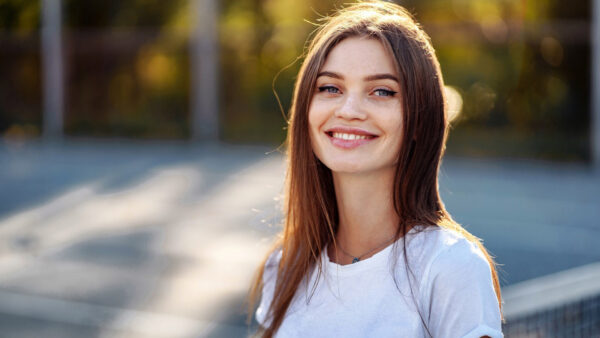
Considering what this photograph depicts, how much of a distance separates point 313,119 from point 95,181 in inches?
426

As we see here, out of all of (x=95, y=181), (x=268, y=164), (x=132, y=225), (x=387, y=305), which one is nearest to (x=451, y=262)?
(x=387, y=305)

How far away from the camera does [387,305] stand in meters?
1.98

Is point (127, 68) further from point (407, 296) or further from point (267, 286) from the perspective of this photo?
point (407, 296)

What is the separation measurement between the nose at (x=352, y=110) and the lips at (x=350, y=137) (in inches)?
1.6

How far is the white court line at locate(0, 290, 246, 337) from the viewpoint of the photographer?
559 centimetres

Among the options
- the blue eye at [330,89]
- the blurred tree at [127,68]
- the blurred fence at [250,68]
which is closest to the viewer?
the blue eye at [330,89]

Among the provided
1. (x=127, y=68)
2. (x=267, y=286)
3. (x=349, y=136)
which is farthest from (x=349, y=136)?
(x=127, y=68)

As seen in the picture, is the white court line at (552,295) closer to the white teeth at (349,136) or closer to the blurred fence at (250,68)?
the white teeth at (349,136)

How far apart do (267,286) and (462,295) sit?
87cm

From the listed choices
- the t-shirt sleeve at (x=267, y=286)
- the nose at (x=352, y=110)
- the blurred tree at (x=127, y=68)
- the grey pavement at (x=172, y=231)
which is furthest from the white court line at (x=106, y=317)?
the blurred tree at (x=127, y=68)

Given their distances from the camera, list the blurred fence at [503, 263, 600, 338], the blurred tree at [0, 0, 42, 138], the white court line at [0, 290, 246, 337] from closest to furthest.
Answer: the blurred fence at [503, 263, 600, 338]
the white court line at [0, 290, 246, 337]
the blurred tree at [0, 0, 42, 138]

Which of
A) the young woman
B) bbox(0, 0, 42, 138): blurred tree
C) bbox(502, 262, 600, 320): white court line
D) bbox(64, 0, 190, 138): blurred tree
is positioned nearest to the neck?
the young woman

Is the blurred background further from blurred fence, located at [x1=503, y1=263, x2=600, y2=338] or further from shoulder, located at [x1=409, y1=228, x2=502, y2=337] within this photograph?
shoulder, located at [x1=409, y1=228, x2=502, y2=337]

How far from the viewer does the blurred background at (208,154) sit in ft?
20.7
